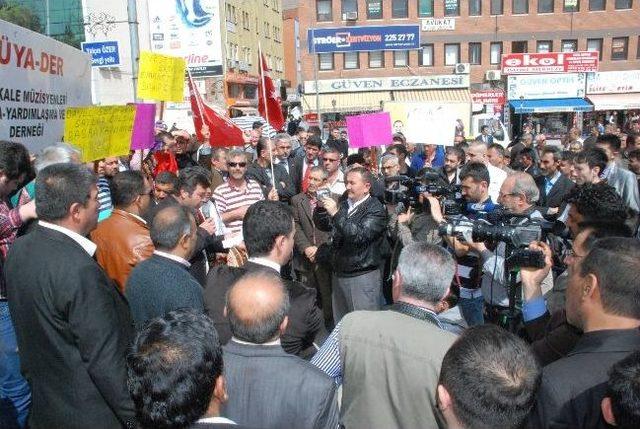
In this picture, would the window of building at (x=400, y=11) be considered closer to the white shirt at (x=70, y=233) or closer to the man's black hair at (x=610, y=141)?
the man's black hair at (x=610, y=141)

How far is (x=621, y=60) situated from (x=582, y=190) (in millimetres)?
51071

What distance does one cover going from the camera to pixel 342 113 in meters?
41.4

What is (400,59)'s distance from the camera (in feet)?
159

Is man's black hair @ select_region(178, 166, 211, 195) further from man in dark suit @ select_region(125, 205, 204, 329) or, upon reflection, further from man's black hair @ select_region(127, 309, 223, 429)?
man's black hair @ select_region(127, 309, 223, 429)

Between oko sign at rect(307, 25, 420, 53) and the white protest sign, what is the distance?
13.2 meters

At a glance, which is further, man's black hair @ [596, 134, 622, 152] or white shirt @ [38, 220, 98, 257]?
man's black hair @ [596, 134, 622, 152]

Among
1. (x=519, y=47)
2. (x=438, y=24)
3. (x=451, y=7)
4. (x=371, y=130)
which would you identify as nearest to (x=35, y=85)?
(x=371, y=130)

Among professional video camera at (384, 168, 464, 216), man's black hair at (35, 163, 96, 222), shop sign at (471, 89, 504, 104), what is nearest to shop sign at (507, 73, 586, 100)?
shop sign at (471, 89, 504, 104)

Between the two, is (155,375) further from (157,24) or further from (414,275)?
(157,24)

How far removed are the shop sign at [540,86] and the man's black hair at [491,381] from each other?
37334 millimetres

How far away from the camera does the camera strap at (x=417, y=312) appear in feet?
8.63

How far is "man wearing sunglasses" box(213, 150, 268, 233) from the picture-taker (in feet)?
20.5

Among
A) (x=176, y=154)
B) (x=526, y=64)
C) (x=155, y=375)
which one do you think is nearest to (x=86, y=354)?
(x=155, y=375)

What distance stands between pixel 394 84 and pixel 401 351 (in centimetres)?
4063
